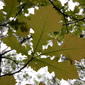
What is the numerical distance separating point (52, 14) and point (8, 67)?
11421mm

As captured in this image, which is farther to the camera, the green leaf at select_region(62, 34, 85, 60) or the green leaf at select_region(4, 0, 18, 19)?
the green leaf at select_region(4, 0, 18, 19)

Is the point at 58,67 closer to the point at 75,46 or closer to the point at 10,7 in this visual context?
the point at 75,46

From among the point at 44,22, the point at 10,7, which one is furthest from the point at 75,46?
the point at 10,7

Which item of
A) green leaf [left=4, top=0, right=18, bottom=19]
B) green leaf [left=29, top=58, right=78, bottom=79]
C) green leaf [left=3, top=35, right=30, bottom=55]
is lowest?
green leaf [left=29, top=58, right=78, bottom=79]

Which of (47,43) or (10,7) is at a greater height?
(10,7)

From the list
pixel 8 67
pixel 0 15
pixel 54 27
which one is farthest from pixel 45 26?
pixel 8 67

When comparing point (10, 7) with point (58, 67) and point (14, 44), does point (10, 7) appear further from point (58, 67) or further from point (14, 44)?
point (58, 67)

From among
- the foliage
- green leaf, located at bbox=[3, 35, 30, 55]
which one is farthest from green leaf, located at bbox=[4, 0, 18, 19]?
green leaf, located at bbox=[3, 35, 30, 55]

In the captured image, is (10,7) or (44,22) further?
(10,7)

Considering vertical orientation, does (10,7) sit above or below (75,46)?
above

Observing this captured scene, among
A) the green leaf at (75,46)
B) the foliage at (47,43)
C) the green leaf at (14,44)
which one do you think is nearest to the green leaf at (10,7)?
the foliage at (47,43)

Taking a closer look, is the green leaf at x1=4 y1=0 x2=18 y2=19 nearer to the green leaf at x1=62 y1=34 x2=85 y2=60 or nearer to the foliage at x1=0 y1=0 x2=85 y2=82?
the foliage at x1=0 y1=0 x2=85 y2=82

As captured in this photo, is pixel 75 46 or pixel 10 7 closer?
pixel 75 46

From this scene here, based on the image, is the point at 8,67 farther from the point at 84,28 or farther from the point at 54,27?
the point at 54,27
